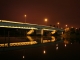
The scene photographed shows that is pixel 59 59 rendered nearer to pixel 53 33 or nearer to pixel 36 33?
pixel 36 33

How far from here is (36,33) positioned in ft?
357

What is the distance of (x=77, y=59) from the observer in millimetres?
15945

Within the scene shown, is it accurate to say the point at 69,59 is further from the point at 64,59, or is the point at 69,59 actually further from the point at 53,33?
the point at 53,33

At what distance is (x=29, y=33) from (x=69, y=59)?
92779 millimetres

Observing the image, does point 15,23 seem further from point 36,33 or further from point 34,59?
point 34,59

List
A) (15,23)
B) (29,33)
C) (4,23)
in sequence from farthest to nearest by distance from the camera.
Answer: (29,33) < (15,23) < (4,23)

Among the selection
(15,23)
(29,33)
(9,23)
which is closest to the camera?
(9,23)

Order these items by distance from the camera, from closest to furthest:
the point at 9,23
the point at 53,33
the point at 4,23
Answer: the point at 4,23 < the point at 9,23 < the point at 53,33

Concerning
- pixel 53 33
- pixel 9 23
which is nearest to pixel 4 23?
pixel 9 23

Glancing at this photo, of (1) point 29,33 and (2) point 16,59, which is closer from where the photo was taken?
(2) point 16,59

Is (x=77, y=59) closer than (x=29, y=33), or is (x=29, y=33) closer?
(x=77, y=59)

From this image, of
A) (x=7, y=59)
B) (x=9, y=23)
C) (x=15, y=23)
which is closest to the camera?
(x=7, y=59)

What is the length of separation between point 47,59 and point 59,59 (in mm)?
1091

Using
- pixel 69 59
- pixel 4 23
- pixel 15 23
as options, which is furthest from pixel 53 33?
pixel 69 59
